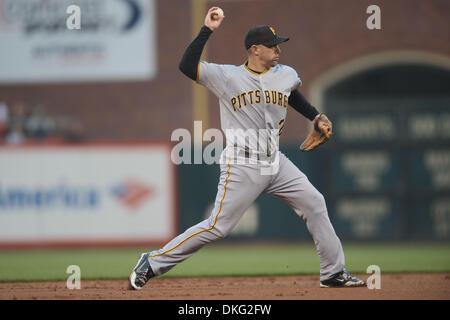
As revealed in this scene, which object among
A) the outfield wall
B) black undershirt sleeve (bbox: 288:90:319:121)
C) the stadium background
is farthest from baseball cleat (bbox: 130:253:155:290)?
the outfield wall

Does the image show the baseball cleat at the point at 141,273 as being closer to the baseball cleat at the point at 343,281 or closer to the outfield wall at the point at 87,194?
the baseball cleat at the point at 343,281

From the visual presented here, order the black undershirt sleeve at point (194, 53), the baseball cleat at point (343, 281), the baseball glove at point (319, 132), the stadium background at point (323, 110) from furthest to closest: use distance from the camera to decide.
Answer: the stadium background at point (323, 110)
the baseball glove at point (319, 132)
the baseball cleat at point (343, 281)
the black undershirt sleeve at point (194, 53)

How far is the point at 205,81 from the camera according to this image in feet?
18.6

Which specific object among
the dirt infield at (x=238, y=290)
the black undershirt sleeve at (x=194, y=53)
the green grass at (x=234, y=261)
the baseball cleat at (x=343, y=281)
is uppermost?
the black undershirt sleeve at (x=194, y=53)

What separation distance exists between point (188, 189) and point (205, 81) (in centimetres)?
665

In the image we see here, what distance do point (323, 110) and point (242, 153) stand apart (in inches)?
331

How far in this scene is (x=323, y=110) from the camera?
13.9 m

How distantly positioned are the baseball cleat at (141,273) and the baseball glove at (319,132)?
1612 millimetres

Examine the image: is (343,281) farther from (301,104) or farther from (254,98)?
(254,98)

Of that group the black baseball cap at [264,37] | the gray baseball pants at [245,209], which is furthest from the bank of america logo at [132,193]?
the black baseball cap at [264,37]

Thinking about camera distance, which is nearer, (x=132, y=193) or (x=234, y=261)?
(x=234, y=261)

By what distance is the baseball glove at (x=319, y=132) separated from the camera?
6055 millimetres

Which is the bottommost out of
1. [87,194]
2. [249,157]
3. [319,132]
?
[87,194]

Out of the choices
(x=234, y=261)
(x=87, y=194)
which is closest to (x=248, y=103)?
(x=234, y=261)
